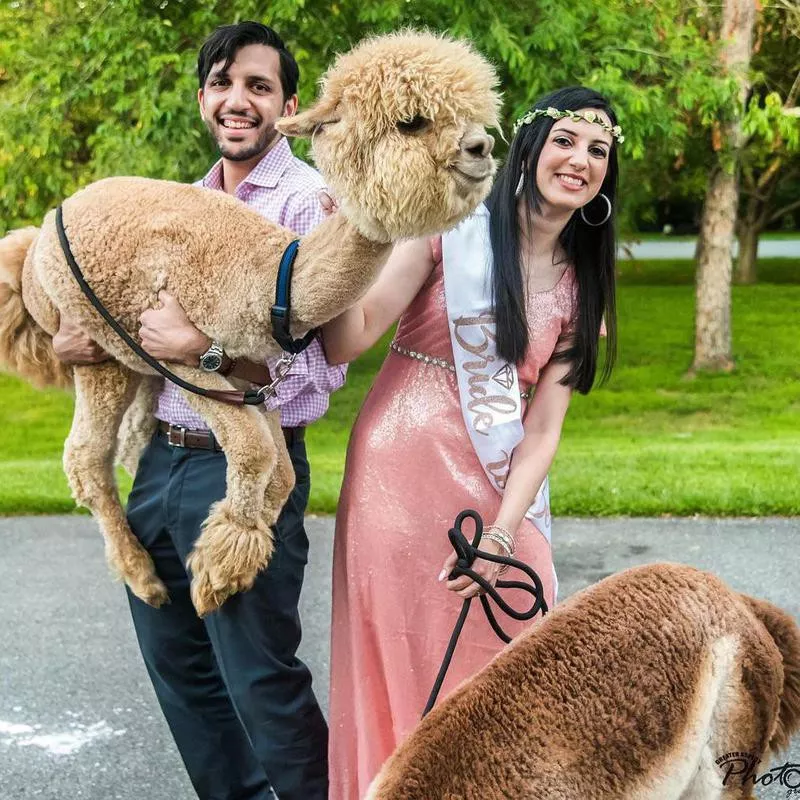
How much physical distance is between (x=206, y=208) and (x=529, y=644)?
3.38 feet

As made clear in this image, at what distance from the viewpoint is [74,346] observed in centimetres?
222

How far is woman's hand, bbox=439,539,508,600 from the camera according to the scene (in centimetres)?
217

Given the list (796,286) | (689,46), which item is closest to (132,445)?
(689,46)

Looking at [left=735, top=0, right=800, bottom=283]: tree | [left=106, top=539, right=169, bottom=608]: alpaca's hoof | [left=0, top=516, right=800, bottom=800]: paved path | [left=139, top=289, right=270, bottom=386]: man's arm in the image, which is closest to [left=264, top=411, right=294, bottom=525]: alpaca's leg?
[left=139, top=289, right=270, bottom=386]: man's arm

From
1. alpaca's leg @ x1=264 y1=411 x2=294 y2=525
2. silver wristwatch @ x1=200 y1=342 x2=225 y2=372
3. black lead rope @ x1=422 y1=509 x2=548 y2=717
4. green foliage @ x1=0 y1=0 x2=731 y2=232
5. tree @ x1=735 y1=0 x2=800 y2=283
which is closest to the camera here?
black lead rope @ x1=422 y1=509 x2=548 y2=717

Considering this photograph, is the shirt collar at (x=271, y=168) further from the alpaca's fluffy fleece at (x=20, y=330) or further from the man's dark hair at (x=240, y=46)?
the alpaca's fluffy fleece at (x=20, y=330)

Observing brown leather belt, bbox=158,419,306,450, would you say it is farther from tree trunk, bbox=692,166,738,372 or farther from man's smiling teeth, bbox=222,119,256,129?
tree trunk, bbox=692,166,738,372

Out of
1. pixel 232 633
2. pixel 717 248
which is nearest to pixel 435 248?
pixel 232 633

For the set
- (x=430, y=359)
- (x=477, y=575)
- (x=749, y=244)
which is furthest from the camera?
(x=749, y=244)

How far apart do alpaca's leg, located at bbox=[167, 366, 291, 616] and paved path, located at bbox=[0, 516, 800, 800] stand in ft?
5.43

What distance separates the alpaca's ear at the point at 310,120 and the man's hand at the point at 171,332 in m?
0.45

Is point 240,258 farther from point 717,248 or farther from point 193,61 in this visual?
point 717,248

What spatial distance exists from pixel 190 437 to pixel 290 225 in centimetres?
51

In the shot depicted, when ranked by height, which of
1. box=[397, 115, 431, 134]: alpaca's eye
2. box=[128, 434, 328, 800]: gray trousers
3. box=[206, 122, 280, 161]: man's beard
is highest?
box=[397, 115, 431, 134]: alpaca's eye
